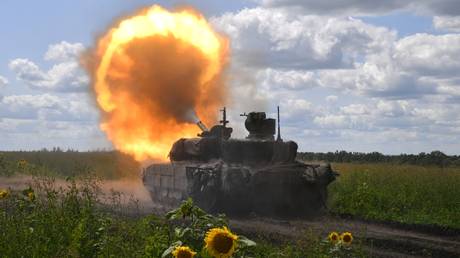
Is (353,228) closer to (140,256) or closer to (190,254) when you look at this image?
(140,256)

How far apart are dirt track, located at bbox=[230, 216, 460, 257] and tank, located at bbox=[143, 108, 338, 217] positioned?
1350mm

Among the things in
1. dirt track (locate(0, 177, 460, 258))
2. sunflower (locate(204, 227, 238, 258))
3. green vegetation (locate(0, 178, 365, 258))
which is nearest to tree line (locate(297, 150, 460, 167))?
dirt track (locate(0, 177, 460, 258))

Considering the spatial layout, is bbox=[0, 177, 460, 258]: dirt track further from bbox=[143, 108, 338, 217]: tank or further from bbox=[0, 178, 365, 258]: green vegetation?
bbox=[0, 178, 365, 258]: green vegetation

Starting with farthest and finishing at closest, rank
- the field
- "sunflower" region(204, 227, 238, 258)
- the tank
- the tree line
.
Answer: the tree line, the tank, the field, "sunflower" region(204, 227, 238, 258)

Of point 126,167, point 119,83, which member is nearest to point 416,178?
point 119,83

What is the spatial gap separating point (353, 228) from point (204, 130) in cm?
993

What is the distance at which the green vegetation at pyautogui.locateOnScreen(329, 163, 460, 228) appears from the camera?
18688 millimetres

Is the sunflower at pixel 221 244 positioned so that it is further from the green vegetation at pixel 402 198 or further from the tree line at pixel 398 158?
the tree line at pixel 398 158

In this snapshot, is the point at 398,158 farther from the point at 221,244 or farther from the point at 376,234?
the point at 221,244

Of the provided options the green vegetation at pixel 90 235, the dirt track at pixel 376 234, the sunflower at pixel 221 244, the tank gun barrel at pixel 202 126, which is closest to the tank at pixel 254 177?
the dirt track at pixel 376 234

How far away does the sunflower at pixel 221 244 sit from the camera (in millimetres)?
5512

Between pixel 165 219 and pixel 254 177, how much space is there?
13.5m

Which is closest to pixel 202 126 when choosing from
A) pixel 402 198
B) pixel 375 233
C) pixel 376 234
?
pixel 402 198

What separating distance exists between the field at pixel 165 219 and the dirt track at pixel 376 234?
0.34 ft
